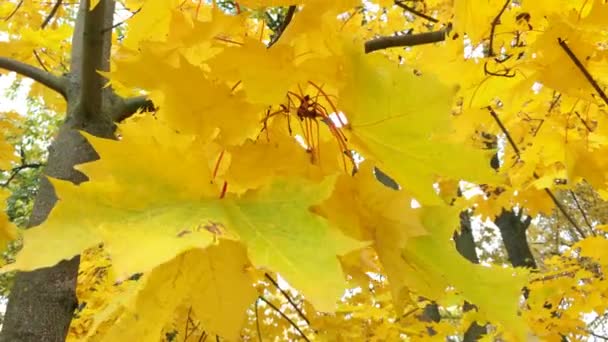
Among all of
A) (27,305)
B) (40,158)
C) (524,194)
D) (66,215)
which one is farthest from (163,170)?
(40,158)

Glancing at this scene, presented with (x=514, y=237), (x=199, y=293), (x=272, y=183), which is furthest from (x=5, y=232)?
(x=514, y=237)

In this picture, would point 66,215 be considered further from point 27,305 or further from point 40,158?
point 40,158

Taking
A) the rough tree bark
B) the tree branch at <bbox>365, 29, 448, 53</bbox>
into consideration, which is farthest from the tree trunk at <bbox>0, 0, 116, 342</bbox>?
the tree branch at <bbox>365, 29, 448, 53</bbox>

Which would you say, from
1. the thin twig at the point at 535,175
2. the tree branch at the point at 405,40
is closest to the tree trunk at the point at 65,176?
the tree branch at the point at 405,40

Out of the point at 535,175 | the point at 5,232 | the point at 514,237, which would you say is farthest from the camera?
the point at 514,237

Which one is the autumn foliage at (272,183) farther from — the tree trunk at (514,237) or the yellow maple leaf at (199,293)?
the tree trunk at (514,237)

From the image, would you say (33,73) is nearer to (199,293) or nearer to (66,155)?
(66,155)

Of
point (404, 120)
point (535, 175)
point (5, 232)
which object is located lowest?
point (404, 120)
